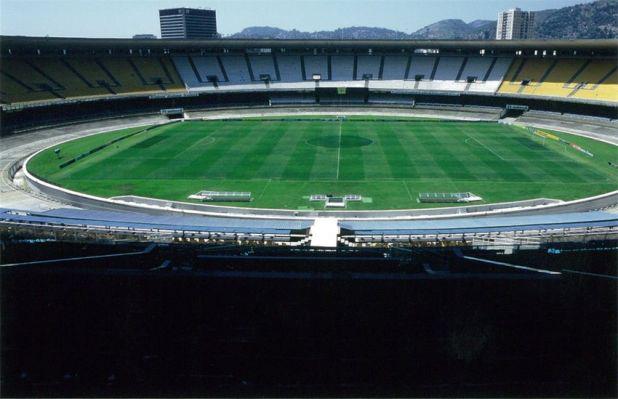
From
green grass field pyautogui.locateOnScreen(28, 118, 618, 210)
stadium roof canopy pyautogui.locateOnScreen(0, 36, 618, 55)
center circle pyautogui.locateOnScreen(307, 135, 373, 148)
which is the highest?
stadium roof canopy pyautogui.locateOnScreen(0, 36, 618, 55)

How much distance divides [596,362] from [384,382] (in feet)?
22.1

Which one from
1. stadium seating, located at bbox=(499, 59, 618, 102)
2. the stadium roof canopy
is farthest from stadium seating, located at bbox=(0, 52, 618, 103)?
the stadium roof canopy

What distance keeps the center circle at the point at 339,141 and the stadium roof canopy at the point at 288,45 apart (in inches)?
1109

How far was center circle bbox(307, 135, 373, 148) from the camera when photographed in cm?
5228

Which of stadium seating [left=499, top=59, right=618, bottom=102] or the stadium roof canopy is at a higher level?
the stadium roof canopy

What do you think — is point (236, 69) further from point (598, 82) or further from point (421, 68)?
point (598, 82)

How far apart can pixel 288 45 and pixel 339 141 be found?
31726mm

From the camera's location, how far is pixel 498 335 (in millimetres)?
15453

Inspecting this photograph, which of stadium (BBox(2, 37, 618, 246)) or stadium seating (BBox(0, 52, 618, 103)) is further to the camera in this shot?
stadium seating (BBox(0, 52, 618, 103))

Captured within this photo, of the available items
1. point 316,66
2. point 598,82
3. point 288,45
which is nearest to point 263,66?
point 288,45

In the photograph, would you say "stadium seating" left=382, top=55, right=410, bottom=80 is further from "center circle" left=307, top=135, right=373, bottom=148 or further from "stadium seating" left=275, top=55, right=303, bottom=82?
"center circle" left=307, top=135, right=373, bottom=148

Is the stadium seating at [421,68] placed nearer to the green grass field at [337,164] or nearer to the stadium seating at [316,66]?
the stadium seating at [316,66]

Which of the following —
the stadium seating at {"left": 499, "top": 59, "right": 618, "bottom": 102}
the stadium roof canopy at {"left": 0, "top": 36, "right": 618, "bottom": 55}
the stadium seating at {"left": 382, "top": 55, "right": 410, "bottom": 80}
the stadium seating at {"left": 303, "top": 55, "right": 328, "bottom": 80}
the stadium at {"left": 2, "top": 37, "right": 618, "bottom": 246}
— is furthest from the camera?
the stadium seating at {"left": 303, "top": 55, "right": 328, "bottom": 80}

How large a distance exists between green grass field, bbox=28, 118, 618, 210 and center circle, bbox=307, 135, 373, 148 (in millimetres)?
117
